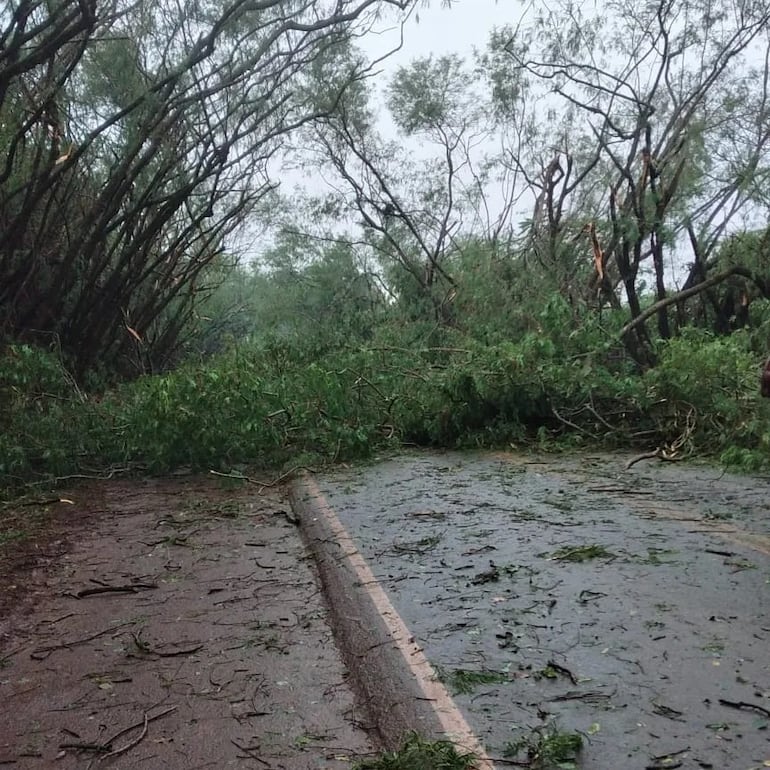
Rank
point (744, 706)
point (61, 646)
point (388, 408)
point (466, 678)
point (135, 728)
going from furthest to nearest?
point (388, 408) < point (61, 646) < point (466, 678) < point (135, 728) < point (744, 706)

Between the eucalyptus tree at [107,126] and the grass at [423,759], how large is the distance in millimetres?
7921

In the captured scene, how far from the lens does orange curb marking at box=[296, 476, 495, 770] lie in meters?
2.24

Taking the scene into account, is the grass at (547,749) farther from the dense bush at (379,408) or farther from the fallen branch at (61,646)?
the dense bush at (379,408)

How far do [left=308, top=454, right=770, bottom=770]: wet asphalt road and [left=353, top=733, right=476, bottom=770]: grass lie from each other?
12 centimetres

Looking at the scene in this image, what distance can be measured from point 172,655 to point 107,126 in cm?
926

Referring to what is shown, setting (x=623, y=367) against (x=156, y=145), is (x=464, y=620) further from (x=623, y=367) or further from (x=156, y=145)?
(x=156, y=145)

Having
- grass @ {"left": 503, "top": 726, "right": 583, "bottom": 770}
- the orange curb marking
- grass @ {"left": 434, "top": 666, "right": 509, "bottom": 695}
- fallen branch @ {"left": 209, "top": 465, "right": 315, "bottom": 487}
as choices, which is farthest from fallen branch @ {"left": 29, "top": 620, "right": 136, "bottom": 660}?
fallen branch @ {"left": 209, "top": 465, "right": 315, "bottom": 487}

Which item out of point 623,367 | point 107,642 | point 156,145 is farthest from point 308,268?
point 107,642

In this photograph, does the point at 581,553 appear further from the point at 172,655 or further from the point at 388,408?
the point at 388,408

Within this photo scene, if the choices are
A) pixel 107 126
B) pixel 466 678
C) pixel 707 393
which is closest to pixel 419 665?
pixel 466 678

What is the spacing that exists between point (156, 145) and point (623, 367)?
747 centimetres

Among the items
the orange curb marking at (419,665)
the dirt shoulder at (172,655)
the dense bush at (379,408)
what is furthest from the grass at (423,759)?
the dense bush at (379,408)

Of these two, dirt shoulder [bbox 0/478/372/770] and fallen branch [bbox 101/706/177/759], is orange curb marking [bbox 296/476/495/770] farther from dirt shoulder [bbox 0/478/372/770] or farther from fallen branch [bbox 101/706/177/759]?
fallen branch [bbox 101/706/177/759]

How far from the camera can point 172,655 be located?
314 centimetres
